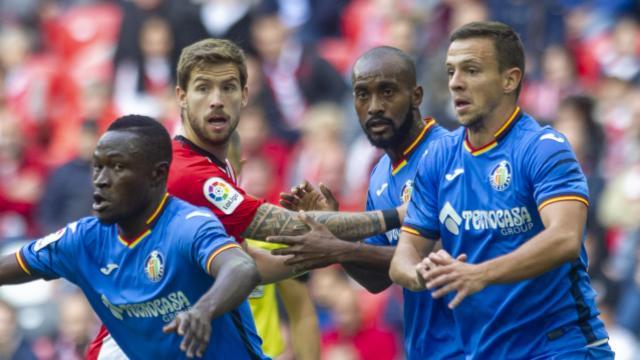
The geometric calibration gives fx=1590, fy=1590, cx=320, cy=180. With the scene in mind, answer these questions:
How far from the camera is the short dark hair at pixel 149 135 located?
8219 millimetres

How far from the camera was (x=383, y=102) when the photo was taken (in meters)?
9.27

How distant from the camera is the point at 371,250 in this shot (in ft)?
29.6

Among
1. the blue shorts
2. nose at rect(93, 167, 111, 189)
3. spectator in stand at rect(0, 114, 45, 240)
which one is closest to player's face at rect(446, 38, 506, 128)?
the blue shorts

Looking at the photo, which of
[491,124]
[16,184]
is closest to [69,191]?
[16,184]

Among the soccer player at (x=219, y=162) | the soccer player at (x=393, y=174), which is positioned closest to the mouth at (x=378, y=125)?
the soccer player at (x=393, y=174)

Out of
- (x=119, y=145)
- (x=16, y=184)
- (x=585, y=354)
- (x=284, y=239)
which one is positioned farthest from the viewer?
(x=16, y=184)

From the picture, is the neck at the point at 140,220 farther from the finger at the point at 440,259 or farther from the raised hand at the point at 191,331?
the finger at the point at 440,259

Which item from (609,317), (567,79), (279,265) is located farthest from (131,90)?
(279,265)

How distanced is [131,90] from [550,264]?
382 inches

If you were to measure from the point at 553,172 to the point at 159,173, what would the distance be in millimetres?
2036

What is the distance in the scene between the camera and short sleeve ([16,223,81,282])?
8.54m

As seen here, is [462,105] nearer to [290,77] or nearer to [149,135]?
[149,135]

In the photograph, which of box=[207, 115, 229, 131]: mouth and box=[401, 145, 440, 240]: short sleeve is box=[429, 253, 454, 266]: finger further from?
box=[207, 115, 229, 131]: mouth

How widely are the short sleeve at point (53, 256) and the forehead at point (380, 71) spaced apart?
193cm
